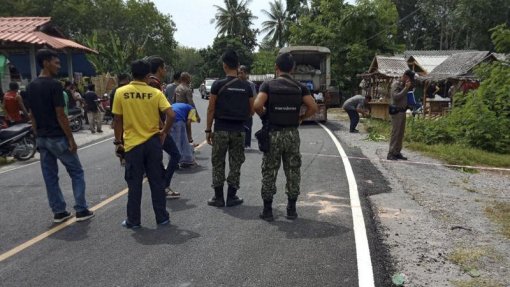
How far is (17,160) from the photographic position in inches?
453

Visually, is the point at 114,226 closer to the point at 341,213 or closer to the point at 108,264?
the point at 108,264

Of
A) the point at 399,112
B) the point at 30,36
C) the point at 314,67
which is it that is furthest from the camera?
the point at 314,67

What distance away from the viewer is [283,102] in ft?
18.4

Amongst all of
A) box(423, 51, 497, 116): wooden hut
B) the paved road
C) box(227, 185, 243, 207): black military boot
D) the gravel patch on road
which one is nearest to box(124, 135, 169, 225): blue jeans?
the paved road

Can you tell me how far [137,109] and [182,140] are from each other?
133 inches

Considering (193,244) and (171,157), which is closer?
(193,244)

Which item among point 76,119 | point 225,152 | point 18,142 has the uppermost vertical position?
point 225,152

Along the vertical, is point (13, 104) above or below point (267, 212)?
above

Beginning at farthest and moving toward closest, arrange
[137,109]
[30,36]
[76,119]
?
[30,36]
[76,119]
[137,109]

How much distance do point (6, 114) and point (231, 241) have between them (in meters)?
10.1

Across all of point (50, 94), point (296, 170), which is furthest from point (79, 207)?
point (296, 170)

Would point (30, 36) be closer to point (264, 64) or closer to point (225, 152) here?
point (225, 152)

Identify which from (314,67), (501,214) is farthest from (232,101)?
(314,67)

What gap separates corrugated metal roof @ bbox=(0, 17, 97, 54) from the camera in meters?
17.4
